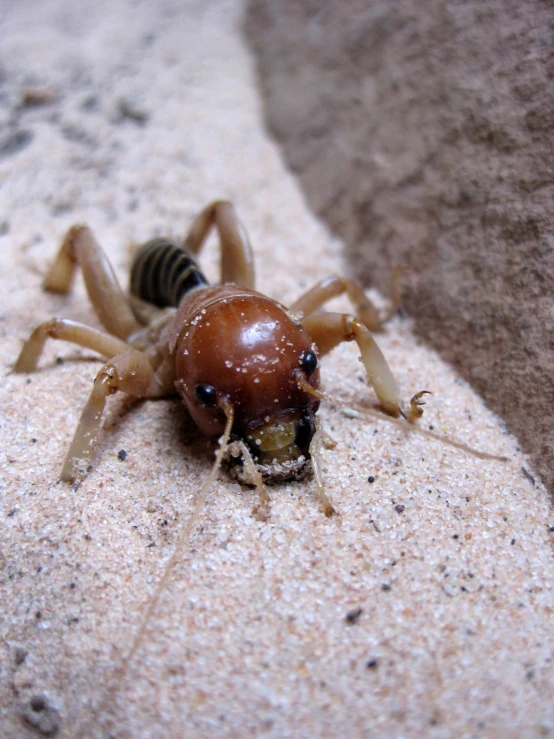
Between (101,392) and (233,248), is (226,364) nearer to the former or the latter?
(101,392)

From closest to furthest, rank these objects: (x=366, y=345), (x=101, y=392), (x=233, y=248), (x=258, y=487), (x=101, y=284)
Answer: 1. (x=258, y=487)
2. (x=101, y=392)
3. (x=366, y=345)
4. (x=101, y=284)
5. (x=233, y=248)

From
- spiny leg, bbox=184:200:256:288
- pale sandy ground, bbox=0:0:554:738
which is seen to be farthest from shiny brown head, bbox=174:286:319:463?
spiny leg, bbox=184:200:256:288

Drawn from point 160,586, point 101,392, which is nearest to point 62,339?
point 101,392

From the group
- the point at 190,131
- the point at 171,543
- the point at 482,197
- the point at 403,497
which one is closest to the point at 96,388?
the point at 171,543

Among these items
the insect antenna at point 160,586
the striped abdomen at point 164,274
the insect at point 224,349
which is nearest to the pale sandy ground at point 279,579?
the insect antenna at point 160,586

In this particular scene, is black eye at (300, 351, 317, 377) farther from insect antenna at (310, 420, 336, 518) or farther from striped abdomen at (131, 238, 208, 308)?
striped abdomen at (131, 238, 208, 308)

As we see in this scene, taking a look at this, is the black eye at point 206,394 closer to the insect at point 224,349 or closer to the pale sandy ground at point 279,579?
the insect at point 224,349

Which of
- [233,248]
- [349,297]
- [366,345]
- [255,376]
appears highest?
[255,376]
